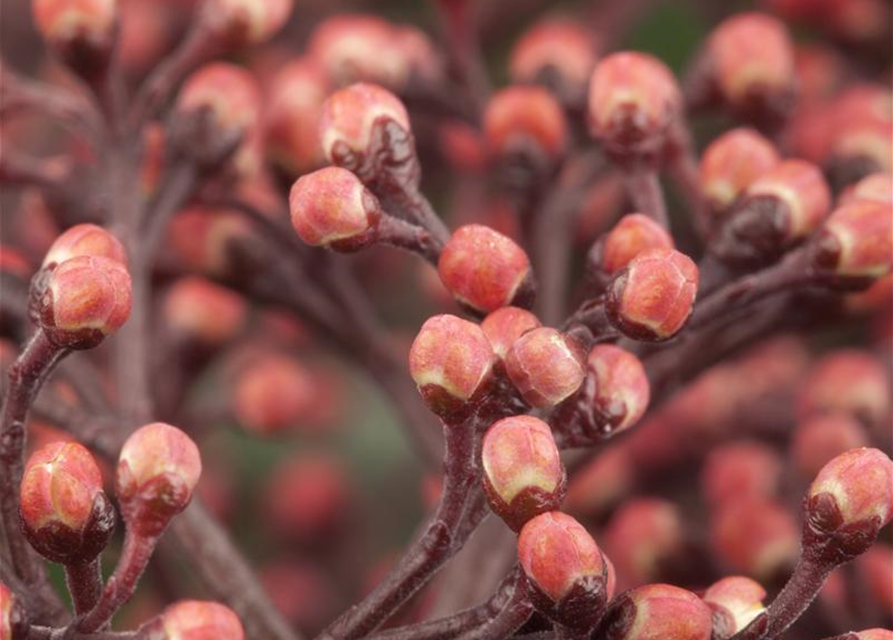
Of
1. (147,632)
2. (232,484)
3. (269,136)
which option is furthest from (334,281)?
(232,484)

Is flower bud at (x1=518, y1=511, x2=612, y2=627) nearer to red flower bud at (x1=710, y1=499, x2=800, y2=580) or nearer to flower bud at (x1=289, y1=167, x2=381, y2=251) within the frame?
flower bud at (x1=289, y1=167, x2=381, y2=251)

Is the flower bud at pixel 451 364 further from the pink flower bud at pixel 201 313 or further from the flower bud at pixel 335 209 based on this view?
the pink flower bud at pixel 201 313

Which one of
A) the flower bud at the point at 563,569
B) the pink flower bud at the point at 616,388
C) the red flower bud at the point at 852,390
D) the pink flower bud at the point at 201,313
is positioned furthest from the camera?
the pink flower bud at the point at 201,313

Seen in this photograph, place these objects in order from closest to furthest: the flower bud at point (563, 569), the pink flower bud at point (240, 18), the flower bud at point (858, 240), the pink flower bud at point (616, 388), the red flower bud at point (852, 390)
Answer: the flower bud at point (563, 569)
the pink flower bud at point (616, 388)
the flower bud at point (858, 240)
the pink flower bud at point (240, 18)
the red flower bud at point (852, 390)

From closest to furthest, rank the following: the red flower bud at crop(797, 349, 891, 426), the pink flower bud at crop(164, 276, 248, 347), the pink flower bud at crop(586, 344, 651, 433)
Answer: the pink flower bud at crop(586, 344, 651, 433), the red flower bud at crop(797, 349, 891, 426), the pink flower bud at crop(164, 276, 248, 347)

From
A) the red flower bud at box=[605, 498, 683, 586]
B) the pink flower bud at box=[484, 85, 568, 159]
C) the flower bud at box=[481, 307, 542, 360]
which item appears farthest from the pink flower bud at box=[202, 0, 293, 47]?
the red flower bud at box=[605, 498, 683, 586]

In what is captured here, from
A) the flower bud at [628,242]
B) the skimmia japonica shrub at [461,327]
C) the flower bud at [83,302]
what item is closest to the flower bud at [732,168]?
the skimmia japonica shrub at [461,327]

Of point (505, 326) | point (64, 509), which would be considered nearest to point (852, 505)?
point (505, 326)

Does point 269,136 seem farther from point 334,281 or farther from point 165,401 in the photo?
point 165,401
